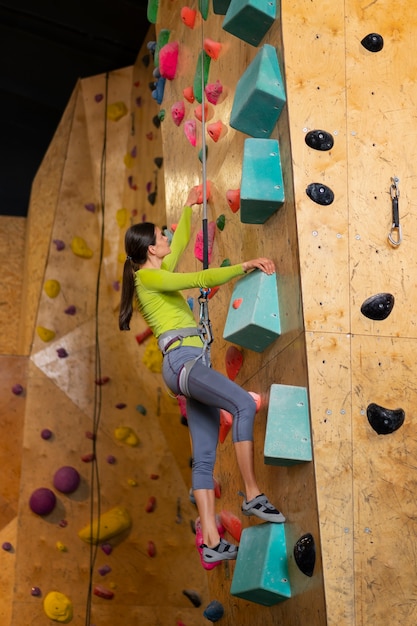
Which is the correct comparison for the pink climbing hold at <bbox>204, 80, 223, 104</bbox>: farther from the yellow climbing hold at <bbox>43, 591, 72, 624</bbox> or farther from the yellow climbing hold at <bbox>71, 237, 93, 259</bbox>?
the yellow climbing hold at <bbox>43, 591, 72, 624</bbox>

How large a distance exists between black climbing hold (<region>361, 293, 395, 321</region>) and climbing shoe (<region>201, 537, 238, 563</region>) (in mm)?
922

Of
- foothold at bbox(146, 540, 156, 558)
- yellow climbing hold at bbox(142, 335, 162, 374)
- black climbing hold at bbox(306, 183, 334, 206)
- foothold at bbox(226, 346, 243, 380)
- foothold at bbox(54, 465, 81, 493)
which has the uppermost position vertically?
black climbing hold at bbox(306, 183, 334, 206)

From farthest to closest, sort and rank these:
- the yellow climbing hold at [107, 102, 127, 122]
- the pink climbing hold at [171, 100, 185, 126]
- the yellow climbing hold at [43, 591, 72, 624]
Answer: the yellow climbing hold at [107, 102, 127, 122] → the yellow climbing hold at [43, 591, 72, 624] → the pink climbing hold at [171, 100, 185, 126]

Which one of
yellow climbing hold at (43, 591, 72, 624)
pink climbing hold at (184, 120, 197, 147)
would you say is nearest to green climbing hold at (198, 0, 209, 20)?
pink climbing hold at (184, 120, 197, 147)

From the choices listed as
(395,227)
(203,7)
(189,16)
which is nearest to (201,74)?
(203,7)

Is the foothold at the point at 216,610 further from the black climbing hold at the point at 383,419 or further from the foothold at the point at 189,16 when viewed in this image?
the foothold at the point at 189,16

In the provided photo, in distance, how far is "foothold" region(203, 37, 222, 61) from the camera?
158 inches

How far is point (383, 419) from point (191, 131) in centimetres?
197

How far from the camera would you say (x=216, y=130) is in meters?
3.95

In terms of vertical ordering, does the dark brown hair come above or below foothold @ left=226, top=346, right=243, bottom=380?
above

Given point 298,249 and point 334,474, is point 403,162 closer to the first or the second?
point 298,249

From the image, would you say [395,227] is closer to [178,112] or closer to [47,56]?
[178,112]

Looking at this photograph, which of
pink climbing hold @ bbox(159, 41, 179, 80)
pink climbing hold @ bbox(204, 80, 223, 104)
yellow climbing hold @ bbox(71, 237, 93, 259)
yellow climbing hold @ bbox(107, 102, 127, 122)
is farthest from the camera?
yellow climbing hold @ bbox(107, 102, 127, 122)

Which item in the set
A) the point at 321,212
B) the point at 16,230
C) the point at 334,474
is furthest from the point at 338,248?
the point at 16,230
